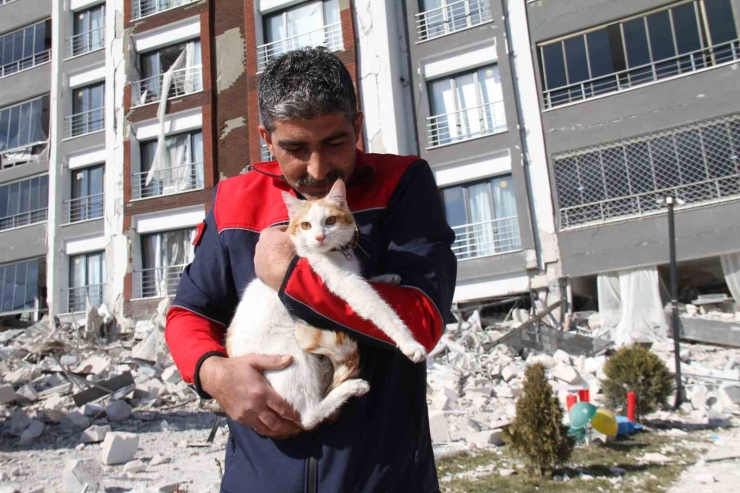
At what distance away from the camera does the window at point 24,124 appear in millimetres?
25891

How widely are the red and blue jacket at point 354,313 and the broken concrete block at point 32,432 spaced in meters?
8.54

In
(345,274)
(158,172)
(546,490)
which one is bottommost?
(546,490)

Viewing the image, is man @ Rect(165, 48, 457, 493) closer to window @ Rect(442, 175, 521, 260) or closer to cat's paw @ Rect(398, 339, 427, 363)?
cat's paw @ Rect(398, 339, 427, 363)

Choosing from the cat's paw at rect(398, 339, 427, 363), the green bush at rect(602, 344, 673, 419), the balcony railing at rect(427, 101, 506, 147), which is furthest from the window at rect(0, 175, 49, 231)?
the cat's paw at rect(398, 339, 427, 363)

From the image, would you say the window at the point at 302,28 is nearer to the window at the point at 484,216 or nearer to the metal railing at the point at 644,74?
the window at the point at 484,216

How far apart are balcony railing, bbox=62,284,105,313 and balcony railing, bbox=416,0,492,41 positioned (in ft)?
53.2

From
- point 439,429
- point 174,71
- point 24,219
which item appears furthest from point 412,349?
point 24,219

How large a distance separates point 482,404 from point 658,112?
10.6m

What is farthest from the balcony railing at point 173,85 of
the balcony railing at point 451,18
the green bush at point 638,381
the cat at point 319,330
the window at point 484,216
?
the cat at point 319,330

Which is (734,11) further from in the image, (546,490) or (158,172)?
(158,172)

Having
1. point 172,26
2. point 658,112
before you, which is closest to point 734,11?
point 658,112

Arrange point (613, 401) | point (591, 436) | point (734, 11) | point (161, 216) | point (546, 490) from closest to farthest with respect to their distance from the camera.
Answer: point (546, 490) < point (591, 436) < point (613, 401) < point (734, 11) < point (161, 216)

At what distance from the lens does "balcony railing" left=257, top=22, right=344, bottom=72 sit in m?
20.6

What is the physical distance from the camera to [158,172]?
899 inches
